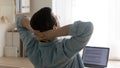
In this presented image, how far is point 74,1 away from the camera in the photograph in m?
2.41

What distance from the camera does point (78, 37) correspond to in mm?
1021

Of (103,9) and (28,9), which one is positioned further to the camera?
(28,9)

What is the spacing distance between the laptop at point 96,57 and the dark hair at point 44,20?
0.92m

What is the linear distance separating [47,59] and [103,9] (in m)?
1.33

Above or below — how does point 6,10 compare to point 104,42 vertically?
above

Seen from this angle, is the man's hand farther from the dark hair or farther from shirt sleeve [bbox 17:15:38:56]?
the dark hair

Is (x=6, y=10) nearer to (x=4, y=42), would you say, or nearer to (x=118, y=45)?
(x=4, y=42)

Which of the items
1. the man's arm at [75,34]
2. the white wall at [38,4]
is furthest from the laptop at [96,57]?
the man's arm at [75,34]

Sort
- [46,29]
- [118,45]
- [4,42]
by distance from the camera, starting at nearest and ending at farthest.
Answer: [46,29] → [118,45] → [4,42]

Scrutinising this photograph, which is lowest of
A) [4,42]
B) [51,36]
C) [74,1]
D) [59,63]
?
[4,42]

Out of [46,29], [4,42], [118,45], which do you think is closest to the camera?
[46,29]

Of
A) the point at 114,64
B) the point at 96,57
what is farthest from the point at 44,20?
the point at 114,64

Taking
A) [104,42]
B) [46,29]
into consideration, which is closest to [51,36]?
[46,29]

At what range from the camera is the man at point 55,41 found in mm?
1028
